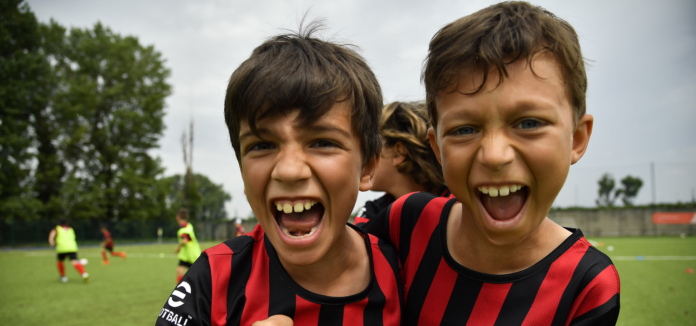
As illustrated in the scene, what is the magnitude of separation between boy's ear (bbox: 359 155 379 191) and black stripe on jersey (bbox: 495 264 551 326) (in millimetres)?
732

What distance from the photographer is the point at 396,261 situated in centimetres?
209

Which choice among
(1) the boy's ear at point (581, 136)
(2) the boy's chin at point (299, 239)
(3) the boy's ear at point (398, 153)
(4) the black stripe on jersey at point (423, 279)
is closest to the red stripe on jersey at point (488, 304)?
(4) the black stripe on jersey at point (423, 279)

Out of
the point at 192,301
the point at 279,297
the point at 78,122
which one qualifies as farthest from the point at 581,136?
the point at 78,122

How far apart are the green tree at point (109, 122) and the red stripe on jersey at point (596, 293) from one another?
38.8 metres

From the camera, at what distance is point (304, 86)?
5.51ft

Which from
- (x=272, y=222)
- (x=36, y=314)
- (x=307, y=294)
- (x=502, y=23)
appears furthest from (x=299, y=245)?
(x=36, y=314)

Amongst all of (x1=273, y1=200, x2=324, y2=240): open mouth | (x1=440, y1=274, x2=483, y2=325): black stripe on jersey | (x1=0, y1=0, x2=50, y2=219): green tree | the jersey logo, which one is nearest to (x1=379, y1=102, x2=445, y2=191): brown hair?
(x1=440, y1=274, x2=483, y2=325): black stripe on jersey

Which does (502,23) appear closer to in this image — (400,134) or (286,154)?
(286,154)

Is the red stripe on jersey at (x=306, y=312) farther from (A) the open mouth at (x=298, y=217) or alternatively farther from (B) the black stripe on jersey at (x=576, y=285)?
(B) the black stripe on jersey at (x=576, y=285)

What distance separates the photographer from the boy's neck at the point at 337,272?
6.07 feet

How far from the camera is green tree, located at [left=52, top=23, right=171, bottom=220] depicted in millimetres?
34938

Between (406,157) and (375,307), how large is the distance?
1661 mm

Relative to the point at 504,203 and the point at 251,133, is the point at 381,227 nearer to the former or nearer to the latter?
the point at 504,203

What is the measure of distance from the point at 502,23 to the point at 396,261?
1.16 metres
